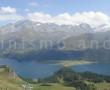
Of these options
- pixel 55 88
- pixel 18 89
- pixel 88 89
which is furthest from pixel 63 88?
pixel 18 89

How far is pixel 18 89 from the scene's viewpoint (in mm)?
151875

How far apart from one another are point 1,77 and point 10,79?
5.15m

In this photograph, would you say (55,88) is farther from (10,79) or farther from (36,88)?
(10,79)

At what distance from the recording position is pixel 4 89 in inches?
5704

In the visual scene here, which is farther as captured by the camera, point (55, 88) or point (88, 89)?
point (55, 88)

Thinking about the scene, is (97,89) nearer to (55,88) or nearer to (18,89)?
(55,88)

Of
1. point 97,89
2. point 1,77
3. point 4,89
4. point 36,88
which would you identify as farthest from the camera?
point 1,77

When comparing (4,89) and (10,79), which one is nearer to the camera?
(4,89)

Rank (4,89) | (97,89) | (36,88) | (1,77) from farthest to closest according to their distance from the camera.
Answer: (1,77) < (36,88) < (97,89) < (4,89)

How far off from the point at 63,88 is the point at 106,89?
24945 millimetres

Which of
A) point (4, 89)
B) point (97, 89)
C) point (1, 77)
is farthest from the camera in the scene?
point (1, 77)

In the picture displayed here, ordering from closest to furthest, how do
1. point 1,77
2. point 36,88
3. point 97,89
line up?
point 97,89, point 36,88, point 1,77

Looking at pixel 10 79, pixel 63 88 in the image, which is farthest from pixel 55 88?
pixel 10 79

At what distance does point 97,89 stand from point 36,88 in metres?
31.0
